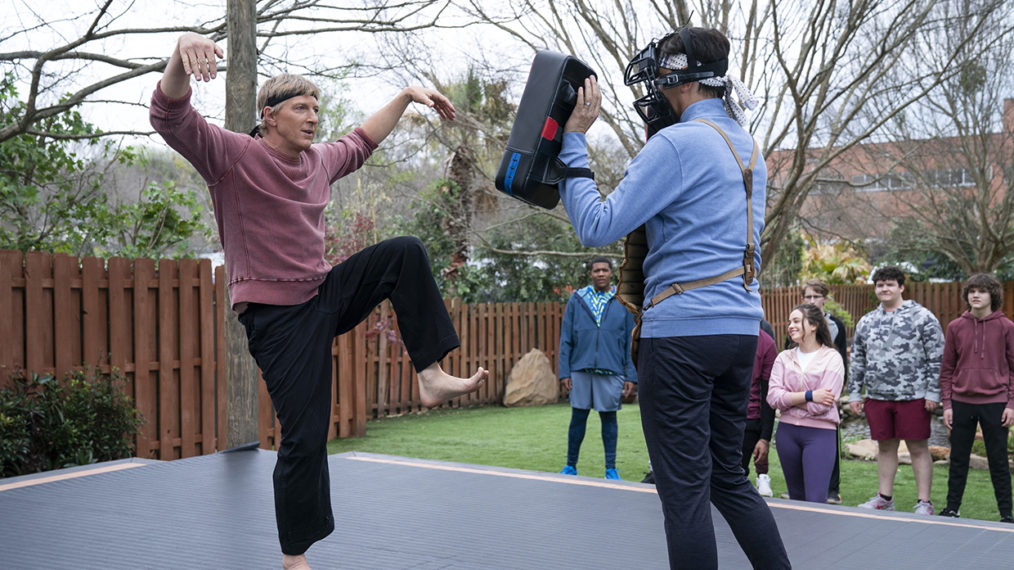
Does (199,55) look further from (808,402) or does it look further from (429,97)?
(808,402)

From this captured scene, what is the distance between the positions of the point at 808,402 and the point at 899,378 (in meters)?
0.92

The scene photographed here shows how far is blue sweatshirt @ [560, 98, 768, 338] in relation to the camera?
7.05 feet

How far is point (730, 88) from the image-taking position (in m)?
2.35

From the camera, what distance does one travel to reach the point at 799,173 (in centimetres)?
749

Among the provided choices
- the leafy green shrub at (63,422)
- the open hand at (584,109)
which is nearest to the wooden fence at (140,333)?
the leafy green shrub at (63,422)

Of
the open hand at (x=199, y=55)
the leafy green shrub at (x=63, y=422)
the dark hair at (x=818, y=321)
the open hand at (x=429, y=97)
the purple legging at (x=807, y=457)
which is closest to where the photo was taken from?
the open hand at (x=199, y=55)

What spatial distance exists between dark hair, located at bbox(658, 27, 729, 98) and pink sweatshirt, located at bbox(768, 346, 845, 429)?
9.07 ft

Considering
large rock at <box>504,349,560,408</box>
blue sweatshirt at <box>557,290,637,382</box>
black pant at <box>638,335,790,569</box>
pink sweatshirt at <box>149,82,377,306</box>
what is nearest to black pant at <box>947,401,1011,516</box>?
blue sweatshirt at <box>557,290,637,382</box>

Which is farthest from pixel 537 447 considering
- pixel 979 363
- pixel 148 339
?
pixel 979 363

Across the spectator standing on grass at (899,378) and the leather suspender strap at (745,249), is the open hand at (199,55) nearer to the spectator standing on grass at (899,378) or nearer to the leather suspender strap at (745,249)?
the leather suspender strap at (745,249)

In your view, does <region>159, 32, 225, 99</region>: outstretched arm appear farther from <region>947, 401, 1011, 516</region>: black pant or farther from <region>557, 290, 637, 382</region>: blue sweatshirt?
<region>947, 401, 1011, 516</region>: black pant

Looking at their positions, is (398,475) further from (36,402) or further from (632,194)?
(632,194)

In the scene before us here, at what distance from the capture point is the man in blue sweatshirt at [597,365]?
620 centimetres

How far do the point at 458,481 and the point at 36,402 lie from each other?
9.28 feet
